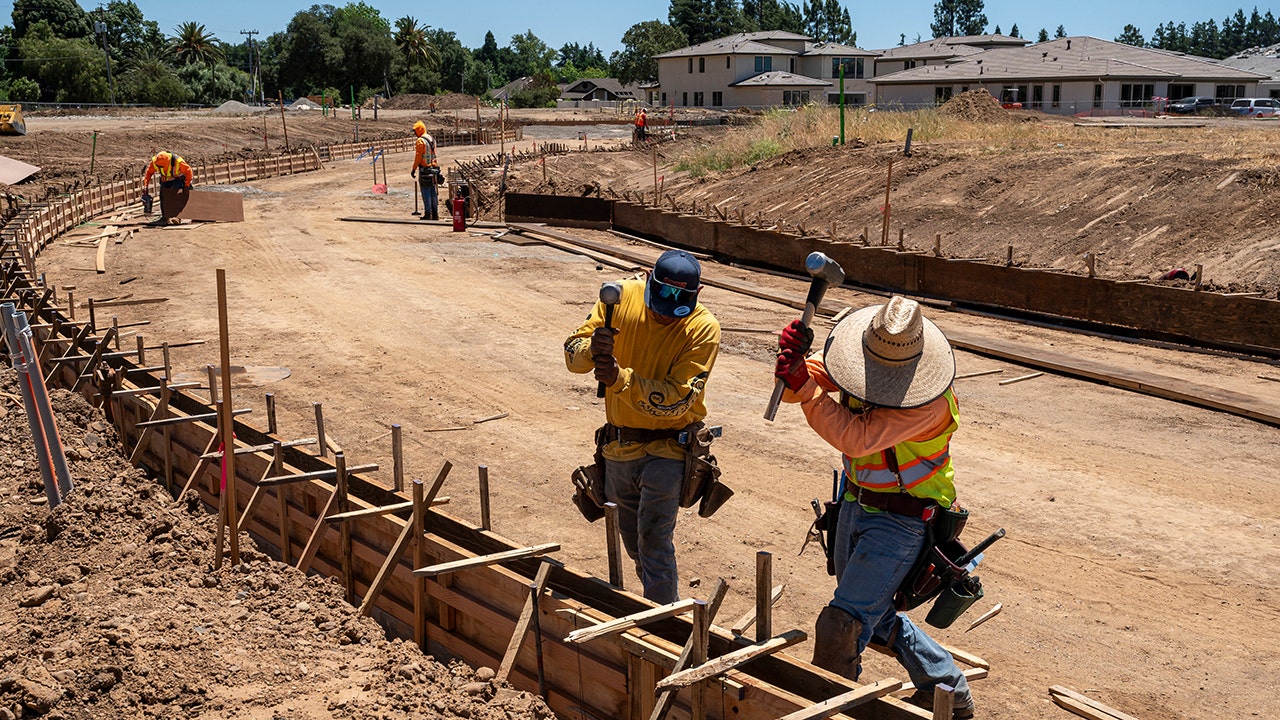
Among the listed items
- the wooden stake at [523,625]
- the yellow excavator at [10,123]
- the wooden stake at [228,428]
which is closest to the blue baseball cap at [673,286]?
the wooden stake at [523,625]

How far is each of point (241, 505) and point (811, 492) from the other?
4307 millimetres

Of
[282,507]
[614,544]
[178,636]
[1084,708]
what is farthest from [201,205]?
[1084,708]

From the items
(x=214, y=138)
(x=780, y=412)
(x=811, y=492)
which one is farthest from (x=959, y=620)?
Result: (x=214, y=138)

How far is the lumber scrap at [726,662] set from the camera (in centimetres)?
431

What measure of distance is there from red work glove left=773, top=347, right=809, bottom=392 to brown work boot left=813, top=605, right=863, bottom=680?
0.94 m

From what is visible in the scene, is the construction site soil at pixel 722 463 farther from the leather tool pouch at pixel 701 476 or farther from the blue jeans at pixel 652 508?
the leather tool pouch at pixel 701 476

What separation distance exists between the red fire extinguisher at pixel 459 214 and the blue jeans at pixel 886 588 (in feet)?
68.1

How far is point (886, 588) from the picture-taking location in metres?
4.72

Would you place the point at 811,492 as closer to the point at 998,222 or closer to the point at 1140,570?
the point at 1140,570

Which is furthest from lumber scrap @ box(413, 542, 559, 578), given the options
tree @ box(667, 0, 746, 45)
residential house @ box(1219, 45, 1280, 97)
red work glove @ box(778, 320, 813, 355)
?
tree @ box(667, 0, 746, 45)

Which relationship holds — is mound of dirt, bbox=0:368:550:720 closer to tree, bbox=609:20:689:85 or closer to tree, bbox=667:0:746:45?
tree, bbox=609:20:689:85

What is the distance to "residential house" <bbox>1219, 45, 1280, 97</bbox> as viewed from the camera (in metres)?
68.1

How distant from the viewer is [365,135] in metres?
57.7

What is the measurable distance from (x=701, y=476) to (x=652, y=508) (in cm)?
31
